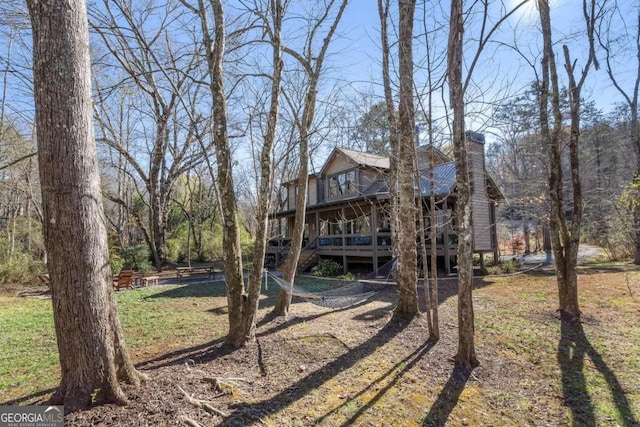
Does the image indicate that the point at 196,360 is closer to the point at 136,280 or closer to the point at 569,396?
the point at 569,396

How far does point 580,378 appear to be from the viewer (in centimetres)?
387

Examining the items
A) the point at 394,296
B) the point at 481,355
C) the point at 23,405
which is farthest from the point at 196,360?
the point at 394,296

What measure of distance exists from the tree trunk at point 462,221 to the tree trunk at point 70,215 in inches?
152

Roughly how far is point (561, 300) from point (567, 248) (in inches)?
42.4

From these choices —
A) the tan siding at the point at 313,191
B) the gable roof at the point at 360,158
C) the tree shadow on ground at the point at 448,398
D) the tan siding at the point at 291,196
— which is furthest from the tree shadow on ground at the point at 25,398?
the tan siding at the point at 291,196

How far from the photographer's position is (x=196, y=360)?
4051 mm

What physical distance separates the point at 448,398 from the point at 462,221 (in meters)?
2.04

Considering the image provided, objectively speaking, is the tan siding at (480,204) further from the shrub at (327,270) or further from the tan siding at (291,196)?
the tan siding at (291,196)

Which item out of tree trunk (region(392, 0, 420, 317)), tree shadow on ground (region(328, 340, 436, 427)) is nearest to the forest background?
tree trunk (region(392, 0, 420, 317))

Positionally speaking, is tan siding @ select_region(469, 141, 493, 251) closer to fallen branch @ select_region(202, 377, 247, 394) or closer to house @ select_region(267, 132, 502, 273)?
house @ select_region(267, 132, 502, 273)

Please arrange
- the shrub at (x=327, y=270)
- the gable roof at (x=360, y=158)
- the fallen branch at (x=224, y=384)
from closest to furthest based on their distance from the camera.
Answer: the fallen branch at (x=224, y=384), the shrub at (x=327, y=270), the gable roof at (x=360, y=158)

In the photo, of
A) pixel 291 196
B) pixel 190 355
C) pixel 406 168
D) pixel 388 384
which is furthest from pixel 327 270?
pixel 388 384

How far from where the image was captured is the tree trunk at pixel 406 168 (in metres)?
5.30

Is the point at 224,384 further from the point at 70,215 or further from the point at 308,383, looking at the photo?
the point at 70,215
